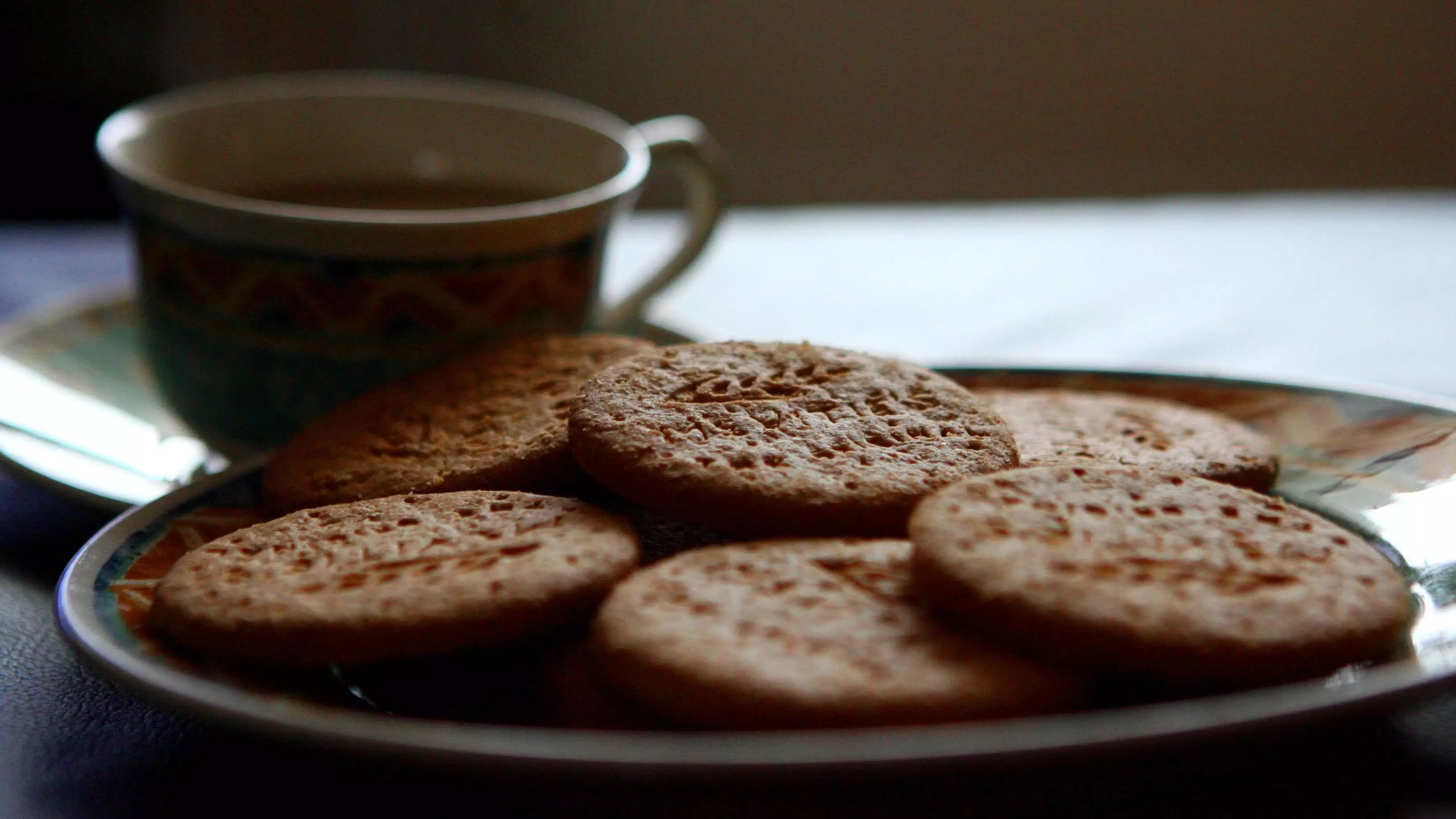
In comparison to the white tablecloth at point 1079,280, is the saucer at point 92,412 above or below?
below

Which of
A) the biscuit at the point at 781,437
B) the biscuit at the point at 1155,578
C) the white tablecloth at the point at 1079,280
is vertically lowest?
the white tablecloth at the point at 1079,280

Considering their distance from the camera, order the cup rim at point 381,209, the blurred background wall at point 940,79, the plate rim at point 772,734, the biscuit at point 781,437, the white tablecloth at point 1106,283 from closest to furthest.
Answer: the plate rim at point 772,734, the biscuit at point 781,437, the cup rim at point 381,209, the white tablecloth at point 1106,283, the blurred background wall at point 940,79

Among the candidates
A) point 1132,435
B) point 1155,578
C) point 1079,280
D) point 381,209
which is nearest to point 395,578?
point 1155,578

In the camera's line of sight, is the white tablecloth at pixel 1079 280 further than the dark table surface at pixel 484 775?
Yes

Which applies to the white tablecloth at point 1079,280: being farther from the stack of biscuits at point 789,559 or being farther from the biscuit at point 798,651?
the biscuit at point 798,651

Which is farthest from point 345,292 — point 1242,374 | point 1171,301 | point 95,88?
point 95,88

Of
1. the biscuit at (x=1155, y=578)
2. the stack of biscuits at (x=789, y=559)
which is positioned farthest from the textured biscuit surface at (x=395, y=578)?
the biscuit at (x=1155, y=578)

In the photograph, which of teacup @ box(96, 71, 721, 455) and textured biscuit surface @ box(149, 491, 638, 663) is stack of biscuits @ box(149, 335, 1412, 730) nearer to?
textured biscuit surface @ box(149, 491, 638, 663)
